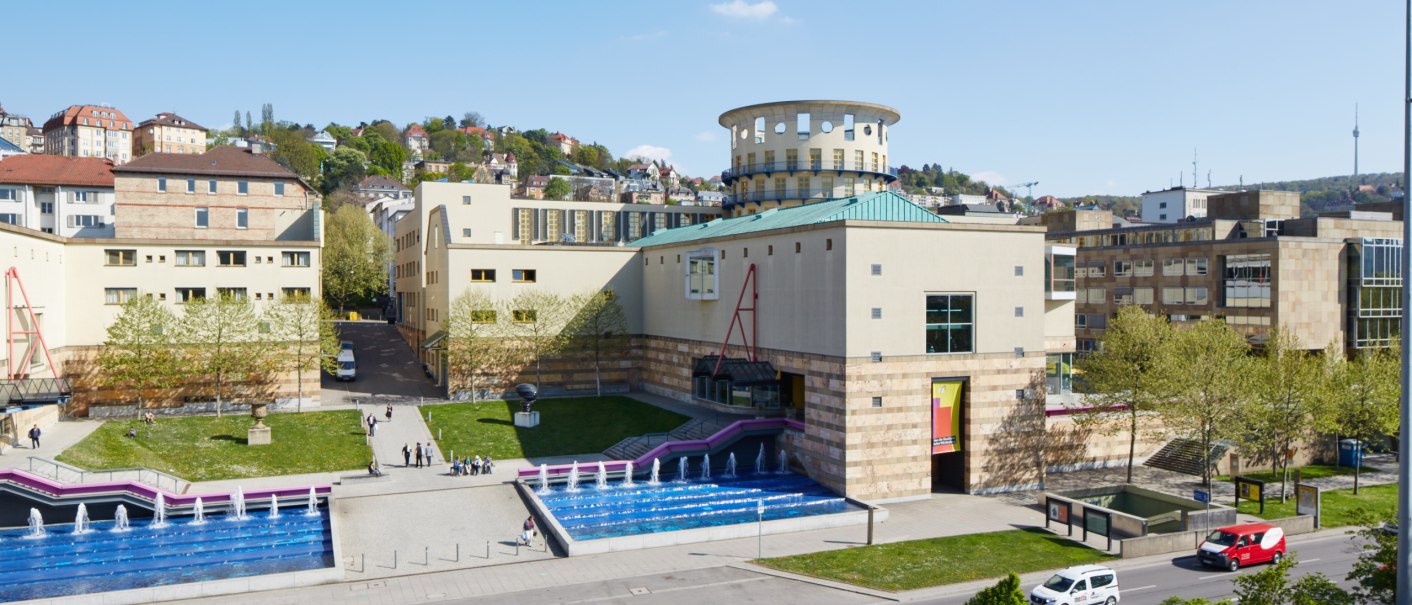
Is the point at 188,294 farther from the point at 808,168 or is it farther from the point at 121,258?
the point at 808,168

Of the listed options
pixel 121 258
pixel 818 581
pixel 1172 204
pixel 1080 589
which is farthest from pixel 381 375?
pixel 1172 204

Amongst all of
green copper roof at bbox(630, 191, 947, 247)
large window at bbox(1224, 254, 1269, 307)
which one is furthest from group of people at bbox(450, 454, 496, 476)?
large window at bbox(1224, 254, 1269, 307)

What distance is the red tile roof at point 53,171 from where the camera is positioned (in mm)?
84750

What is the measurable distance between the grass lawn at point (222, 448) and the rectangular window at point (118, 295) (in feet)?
25.3

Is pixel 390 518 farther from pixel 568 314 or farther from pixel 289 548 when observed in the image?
pixel 568 314

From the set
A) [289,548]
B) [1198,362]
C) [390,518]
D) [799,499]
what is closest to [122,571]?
[289,548]

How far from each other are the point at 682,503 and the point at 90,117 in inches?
7554

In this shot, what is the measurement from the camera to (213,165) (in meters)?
63.5

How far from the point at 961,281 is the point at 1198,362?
39.6ft

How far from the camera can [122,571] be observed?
32281 millimetres

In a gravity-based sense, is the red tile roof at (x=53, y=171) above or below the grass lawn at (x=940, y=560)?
above

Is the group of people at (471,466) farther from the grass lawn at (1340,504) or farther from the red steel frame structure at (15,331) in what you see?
the grass lawn at (1340,504)

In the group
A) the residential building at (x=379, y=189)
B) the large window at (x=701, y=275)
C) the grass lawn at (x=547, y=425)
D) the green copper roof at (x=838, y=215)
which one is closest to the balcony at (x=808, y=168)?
the green copper roof at (x=838, y=215)

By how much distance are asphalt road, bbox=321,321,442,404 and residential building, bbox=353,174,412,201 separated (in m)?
79.8
